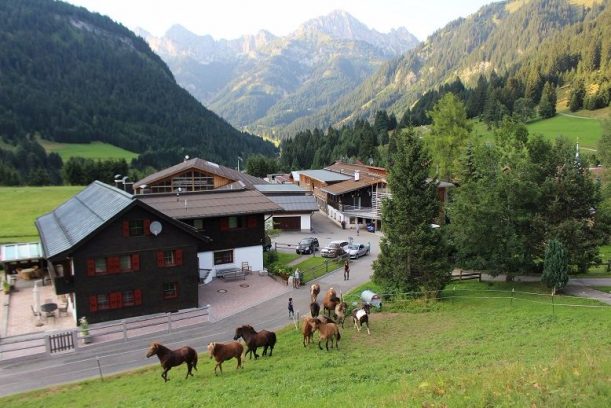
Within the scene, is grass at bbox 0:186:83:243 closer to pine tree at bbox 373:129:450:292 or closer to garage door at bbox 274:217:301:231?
garage door at bbox 274:217:301:231

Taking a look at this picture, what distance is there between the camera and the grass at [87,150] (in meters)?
169

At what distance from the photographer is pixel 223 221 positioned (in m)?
41.4

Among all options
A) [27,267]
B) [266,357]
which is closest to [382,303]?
[266,357]

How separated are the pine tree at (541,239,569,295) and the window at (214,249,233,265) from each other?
24.3m

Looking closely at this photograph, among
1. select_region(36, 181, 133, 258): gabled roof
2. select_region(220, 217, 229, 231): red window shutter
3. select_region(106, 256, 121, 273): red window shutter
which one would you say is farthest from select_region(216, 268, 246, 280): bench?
select_region(36, 181, 133, 258): gabled roof

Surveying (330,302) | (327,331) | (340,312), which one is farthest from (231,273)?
(327,331)

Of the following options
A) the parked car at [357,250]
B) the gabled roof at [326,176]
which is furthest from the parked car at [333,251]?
the gabled roof at [326,176]

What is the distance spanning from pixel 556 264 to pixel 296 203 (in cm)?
3695

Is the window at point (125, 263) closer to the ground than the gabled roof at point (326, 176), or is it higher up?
closer to the ground

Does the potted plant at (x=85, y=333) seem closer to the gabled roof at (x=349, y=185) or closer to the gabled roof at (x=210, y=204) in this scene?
the gabled roof at (x=210, y=204)

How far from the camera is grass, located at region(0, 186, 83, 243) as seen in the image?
183 feet

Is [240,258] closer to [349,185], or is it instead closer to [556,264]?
[556,264]

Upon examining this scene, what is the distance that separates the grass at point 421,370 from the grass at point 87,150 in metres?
155

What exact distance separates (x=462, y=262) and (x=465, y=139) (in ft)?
112
